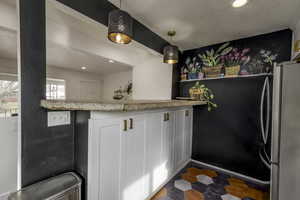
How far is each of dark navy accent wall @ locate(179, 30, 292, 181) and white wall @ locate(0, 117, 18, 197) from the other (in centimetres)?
263

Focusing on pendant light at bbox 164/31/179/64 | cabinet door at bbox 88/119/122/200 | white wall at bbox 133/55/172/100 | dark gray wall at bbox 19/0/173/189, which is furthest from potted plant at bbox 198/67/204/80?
dark gray wall at bbox 19/0/173/189

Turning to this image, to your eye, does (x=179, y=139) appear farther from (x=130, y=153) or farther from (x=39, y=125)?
(x=39, y=125)

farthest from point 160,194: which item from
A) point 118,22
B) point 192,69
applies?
point 192,69

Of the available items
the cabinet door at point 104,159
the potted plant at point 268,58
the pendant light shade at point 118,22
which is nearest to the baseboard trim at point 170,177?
the cabinet door at point 104,159

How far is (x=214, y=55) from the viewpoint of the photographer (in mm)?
2197

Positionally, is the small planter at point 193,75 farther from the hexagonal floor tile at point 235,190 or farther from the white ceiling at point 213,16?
the hexagonal floor tile at point 235,190

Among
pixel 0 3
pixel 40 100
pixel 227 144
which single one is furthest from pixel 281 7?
pixel 0 3

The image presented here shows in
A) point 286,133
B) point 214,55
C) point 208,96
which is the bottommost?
point 286,133

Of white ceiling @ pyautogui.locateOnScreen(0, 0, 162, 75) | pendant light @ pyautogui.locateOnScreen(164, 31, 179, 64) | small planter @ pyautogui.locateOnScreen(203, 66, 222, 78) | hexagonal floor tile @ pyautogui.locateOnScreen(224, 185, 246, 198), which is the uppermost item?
white ceiling @ pyautogui.locateOnScreen(0, 0, 162, 75)

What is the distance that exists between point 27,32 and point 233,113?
103 inches

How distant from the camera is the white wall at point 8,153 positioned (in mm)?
1391

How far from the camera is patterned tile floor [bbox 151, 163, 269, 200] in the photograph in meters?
1.54

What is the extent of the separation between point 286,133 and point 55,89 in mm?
5358

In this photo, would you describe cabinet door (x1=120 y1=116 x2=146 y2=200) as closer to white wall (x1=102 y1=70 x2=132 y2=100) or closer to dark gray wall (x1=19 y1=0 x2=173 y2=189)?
dark gray wall (x1=19 y1=0 x2=173 y2=189)
